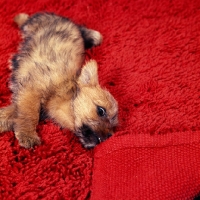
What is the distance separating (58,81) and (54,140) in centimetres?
46

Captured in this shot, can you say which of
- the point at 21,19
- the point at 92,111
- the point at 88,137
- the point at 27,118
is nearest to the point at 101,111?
the point at 92,111

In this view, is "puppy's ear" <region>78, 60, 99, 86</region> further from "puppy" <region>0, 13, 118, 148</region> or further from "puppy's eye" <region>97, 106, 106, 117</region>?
"puppy's eye" <region>97, 106, 106, 117</region>

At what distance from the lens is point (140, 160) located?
210 cm

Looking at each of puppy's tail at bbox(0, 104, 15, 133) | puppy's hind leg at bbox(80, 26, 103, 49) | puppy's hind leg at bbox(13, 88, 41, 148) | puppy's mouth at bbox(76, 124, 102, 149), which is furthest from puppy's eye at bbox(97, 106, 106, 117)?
puppy's hind leg at bbox(80, 26, 103, 49)

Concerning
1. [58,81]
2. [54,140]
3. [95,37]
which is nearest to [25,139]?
[54,140]

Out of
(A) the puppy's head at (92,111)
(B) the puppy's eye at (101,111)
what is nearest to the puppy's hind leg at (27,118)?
(A) the puppy's head at (92,111)

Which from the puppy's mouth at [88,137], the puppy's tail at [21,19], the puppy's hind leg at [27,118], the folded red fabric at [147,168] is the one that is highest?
the puppy's tail at [21,19]

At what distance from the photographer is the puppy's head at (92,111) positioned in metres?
2.24

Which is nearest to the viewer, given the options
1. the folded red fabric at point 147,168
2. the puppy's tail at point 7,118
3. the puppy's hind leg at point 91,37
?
the folded red fabric at point 147,168

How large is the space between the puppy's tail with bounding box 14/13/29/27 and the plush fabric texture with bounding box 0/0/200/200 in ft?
0.19

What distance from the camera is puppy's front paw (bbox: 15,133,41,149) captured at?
7.30ft

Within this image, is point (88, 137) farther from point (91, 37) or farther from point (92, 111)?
point (91, 37)

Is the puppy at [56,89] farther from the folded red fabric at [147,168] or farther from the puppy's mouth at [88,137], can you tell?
the folded red fabric at [147,168]

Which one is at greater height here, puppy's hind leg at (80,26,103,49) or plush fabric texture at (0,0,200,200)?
puppy's hind leg at (80,26,103,49)
